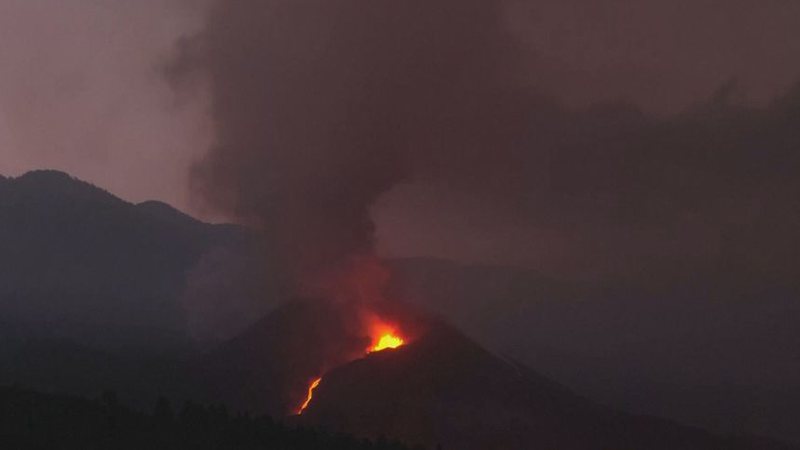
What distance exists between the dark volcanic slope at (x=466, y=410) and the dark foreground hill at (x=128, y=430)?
16382 millimetres

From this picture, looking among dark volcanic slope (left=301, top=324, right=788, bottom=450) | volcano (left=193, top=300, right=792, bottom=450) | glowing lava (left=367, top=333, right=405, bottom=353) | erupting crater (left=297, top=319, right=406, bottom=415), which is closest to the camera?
dark volcanic slope (left=301, top=324, right=788, bottom=450)

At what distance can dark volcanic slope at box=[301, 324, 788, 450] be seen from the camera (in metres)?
84.6

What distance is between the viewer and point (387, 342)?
105500mm

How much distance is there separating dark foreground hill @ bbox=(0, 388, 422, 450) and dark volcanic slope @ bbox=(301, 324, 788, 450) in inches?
645

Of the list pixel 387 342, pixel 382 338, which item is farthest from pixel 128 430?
pixel 382 338

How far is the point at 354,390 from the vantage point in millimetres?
90875

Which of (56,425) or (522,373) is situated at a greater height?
(522,373)

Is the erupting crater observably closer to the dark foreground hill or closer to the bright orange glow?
the bright orange glow

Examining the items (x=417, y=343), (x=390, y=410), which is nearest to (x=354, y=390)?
(x=390, y=410)

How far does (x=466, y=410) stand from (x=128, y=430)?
128 feet

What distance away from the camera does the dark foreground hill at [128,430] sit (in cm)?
5212

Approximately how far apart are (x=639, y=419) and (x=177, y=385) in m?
47.4

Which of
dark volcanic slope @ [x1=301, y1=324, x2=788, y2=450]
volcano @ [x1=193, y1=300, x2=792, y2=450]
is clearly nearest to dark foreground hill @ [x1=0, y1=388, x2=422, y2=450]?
dark volcanic slope @ [x1=301, y1=324, x2=788, y2=450]

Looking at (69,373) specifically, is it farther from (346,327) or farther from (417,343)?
(417,343)
